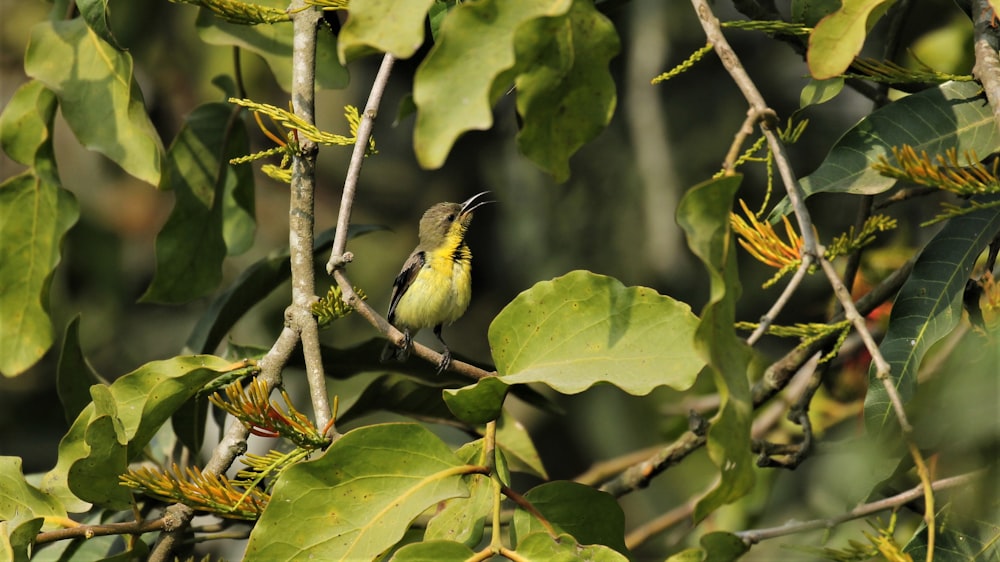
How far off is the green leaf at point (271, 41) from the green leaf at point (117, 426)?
38.0 inches

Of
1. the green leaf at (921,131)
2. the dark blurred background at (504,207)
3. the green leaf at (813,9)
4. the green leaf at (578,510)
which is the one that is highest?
the green leaf at (813,9)

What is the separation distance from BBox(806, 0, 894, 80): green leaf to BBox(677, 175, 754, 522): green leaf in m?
0.49

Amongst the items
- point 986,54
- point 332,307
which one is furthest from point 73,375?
point 986,54

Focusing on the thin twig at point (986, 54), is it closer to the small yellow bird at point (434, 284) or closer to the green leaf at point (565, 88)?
Answer: the green leaf at point (565, 88)

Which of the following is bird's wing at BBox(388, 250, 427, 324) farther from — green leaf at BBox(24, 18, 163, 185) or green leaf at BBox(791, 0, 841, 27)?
green leaf at BBox(791, 0, 841, 27)

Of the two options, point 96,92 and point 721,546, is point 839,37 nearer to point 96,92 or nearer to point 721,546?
point 721,546

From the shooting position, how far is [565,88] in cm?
162

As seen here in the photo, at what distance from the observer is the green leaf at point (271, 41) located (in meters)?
2.83

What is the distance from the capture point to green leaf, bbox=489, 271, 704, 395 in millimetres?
1847

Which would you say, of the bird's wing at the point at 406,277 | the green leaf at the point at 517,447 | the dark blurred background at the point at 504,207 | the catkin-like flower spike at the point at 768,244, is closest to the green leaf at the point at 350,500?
the catkin-like flower spike at the point at 768,244

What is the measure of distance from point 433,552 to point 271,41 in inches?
70.2

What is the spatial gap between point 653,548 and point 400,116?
282 cm

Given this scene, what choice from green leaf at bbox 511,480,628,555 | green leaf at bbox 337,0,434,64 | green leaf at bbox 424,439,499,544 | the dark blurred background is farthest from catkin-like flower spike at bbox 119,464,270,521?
the dark blurred background

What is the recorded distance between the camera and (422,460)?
6.23 feet
